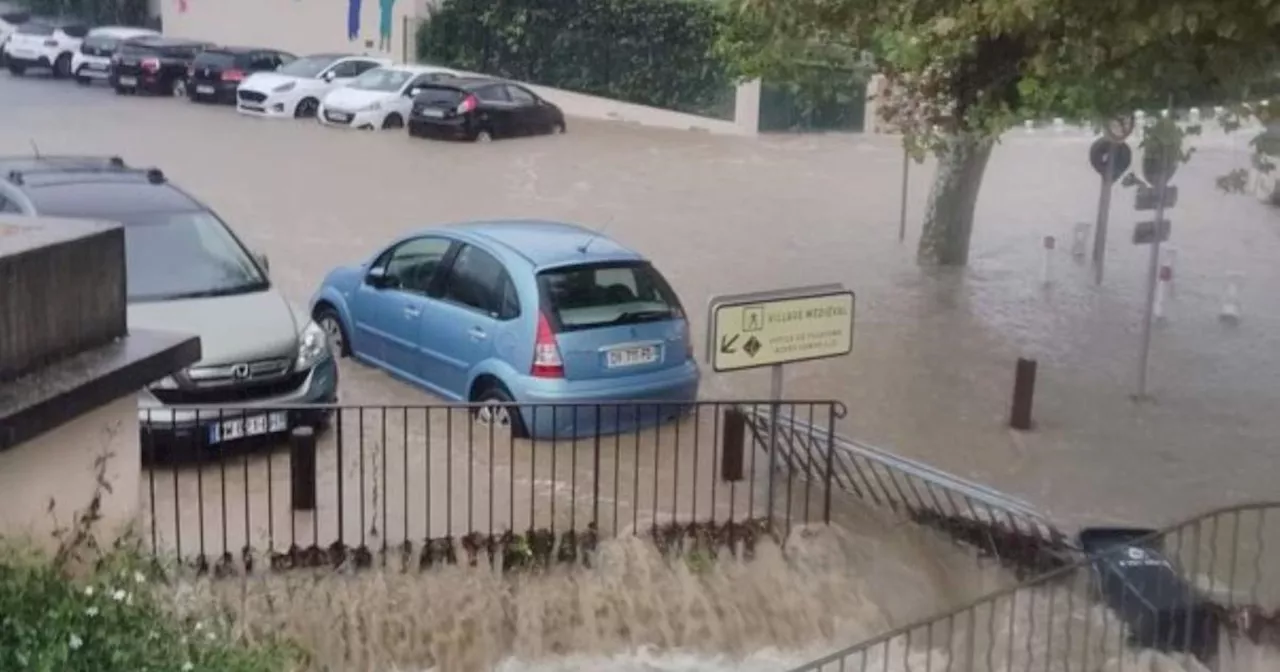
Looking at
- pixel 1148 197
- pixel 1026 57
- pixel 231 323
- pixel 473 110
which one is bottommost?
pixel 231 323

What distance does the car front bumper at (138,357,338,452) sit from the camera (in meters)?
9.44

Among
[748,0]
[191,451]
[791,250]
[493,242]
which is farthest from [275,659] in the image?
[791,250]

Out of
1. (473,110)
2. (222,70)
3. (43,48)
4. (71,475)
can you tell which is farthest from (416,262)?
(43,48)

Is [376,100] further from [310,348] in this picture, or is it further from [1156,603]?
[1156,603]

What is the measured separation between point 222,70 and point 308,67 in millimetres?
2277

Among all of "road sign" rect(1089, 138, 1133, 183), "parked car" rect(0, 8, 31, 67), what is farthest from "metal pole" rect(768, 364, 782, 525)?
"parked car" rect(0, 8, 31, 67)

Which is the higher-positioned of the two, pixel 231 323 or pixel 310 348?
pixel 231 323

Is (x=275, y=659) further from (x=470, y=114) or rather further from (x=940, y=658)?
(x=470, y=114)

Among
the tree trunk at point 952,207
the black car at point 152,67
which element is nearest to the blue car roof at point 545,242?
the tree trunk at point 952,207

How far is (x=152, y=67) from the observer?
34875mm

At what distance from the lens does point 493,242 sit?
37.7 feet

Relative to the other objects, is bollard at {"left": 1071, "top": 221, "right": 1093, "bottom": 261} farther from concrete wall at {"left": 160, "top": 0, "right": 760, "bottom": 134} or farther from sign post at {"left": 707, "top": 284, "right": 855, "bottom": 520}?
concrete wall at {"left": 160, "top": 0, "right": 760, "bottom": 134}

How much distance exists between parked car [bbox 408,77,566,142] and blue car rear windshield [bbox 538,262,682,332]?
17.7 metres

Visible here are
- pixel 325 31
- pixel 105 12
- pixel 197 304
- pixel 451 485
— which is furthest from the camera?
pixel 105 12
